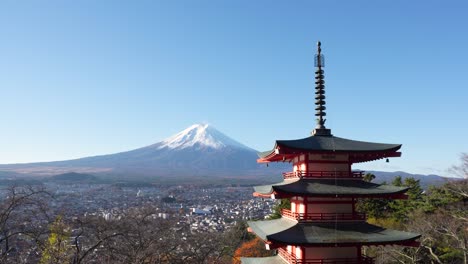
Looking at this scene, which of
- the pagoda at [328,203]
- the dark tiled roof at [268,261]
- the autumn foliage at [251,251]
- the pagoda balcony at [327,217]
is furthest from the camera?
the autumn foliage at [251,251]

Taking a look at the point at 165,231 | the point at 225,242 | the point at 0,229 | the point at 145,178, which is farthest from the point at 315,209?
the point at 145,178

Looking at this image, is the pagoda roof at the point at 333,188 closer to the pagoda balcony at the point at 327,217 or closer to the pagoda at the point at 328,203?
the pagoda at the point at 328,203

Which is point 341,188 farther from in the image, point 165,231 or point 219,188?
point 219,188

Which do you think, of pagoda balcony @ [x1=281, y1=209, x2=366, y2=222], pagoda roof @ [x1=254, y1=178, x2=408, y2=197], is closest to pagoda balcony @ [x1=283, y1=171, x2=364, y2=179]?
pagoda roof @ [x1=254, y1=178, x2=408, y2=197]

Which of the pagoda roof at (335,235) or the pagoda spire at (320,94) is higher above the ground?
the pagoda spire at (320,94)

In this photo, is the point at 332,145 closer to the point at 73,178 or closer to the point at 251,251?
the point at 251,251

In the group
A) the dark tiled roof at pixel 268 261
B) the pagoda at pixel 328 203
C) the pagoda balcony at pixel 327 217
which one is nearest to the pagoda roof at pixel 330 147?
the pagoda at pixel 328 203
